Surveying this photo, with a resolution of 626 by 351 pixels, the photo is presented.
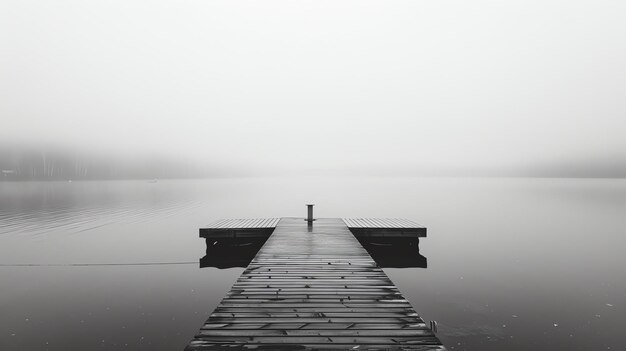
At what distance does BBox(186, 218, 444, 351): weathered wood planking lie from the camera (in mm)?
4094

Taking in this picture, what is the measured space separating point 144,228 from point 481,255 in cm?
2497

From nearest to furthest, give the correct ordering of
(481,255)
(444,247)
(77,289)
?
(77,289)
(481,255)
(444,247)

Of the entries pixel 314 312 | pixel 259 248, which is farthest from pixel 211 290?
pixel 314 312

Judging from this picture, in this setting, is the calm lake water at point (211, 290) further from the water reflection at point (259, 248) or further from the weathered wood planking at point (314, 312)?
the weathered wood planking at point (314, 312)

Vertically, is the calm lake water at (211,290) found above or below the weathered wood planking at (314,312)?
below

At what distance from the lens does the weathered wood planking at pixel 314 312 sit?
4.09 meters

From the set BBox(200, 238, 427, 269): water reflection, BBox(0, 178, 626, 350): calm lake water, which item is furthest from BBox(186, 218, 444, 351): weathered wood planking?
BBox(200, 238, 427, 269): water reflection

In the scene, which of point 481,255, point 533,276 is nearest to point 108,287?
point 533,276

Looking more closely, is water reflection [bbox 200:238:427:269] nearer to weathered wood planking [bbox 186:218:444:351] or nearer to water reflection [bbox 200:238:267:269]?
water reflection [bbox 200:238:267:269]

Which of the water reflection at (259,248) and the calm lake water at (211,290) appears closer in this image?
the calm lake water at (211,290)

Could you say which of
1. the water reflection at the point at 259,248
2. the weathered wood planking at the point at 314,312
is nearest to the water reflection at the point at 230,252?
the water reflection at the point at 259,248

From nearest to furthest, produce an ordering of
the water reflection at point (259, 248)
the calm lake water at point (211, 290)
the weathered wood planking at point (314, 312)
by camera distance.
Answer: the weathered wood planking at point (314, 312), the calm lake water at point (211, 290), the water reflection at point (259, 248)

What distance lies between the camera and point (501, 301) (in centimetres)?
1092

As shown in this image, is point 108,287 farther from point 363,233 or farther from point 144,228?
point 144,228
